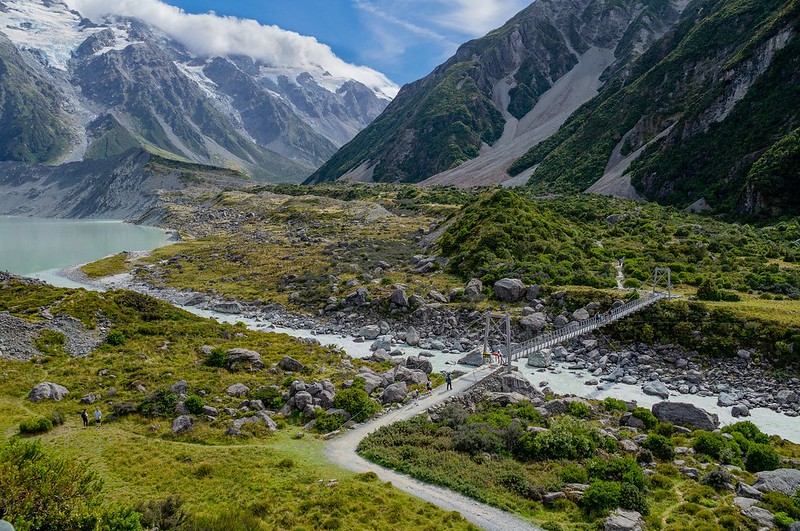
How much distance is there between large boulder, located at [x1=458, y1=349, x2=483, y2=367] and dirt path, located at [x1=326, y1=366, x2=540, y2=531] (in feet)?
22.5

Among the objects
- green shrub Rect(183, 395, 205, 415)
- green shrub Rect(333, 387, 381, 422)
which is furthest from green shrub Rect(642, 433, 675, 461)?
green shrub Rect(183, 395, 205, 415)

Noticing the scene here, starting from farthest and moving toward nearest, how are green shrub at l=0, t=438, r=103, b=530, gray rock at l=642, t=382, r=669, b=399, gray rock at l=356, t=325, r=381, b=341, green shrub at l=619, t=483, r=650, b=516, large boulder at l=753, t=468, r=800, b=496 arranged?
gray rock at l=356, t=325, r=381, b=341, gray rock at l=642, t=382, r=669, b=399, large boulder at l=753, t=468, r=800, b=496, green shrub at l=619, t=483, r=650, b=516, green shrub at l=0, t=438, r=103, b=530

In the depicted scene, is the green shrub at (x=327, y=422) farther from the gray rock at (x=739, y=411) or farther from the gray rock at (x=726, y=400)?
the gray rock at (x=726, y=400)

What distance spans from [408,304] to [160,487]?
109 ft

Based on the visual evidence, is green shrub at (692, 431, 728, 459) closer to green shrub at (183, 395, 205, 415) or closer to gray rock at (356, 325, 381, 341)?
green shrub at (183, 395, 205, 415)

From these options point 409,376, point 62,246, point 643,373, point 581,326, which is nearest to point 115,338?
point 409,376

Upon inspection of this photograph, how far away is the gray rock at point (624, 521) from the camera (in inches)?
642

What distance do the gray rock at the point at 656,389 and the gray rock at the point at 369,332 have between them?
23180 mm

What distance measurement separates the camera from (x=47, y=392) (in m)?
26.8

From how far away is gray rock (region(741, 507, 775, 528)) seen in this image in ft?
54.2

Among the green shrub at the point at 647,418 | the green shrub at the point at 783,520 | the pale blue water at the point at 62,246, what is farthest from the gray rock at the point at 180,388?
the pale blue water at the point at 62,246

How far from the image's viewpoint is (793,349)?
32969mm

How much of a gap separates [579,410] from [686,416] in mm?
5473

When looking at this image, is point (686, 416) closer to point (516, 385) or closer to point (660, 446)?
point (660, 446)
